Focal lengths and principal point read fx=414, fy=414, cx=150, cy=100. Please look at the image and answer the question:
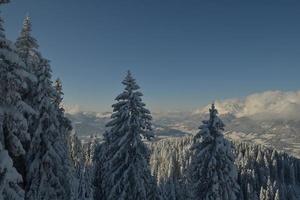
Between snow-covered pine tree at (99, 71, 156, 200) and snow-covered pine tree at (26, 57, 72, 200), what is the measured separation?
6770mm

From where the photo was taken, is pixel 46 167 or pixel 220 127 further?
pixel 220 127

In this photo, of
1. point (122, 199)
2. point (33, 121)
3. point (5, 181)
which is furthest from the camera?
point (122, 199)

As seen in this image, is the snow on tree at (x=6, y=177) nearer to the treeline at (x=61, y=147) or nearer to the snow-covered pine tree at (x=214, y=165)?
the treeline at (x=61, y=147)

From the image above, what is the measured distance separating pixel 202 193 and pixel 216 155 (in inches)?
142

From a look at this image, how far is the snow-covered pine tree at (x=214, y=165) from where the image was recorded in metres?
34.8

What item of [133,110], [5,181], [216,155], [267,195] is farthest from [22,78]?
[267,195]

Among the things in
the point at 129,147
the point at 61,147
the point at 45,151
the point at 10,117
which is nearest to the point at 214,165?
the point at 129,147

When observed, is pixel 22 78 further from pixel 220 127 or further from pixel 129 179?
pixel 220 127

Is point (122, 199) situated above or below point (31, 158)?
below

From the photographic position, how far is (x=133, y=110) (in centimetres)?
3020

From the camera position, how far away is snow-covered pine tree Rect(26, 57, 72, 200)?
23.2 m

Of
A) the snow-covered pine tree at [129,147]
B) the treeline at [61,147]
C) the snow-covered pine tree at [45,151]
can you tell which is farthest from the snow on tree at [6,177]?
the snow-covered pine tree at [129,147]

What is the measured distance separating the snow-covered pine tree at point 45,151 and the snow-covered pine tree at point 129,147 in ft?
22.2

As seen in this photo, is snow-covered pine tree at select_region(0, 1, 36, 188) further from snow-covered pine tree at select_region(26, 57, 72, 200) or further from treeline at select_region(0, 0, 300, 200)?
snow-covered pine tree at select_region(26, 57, 72, 200)
